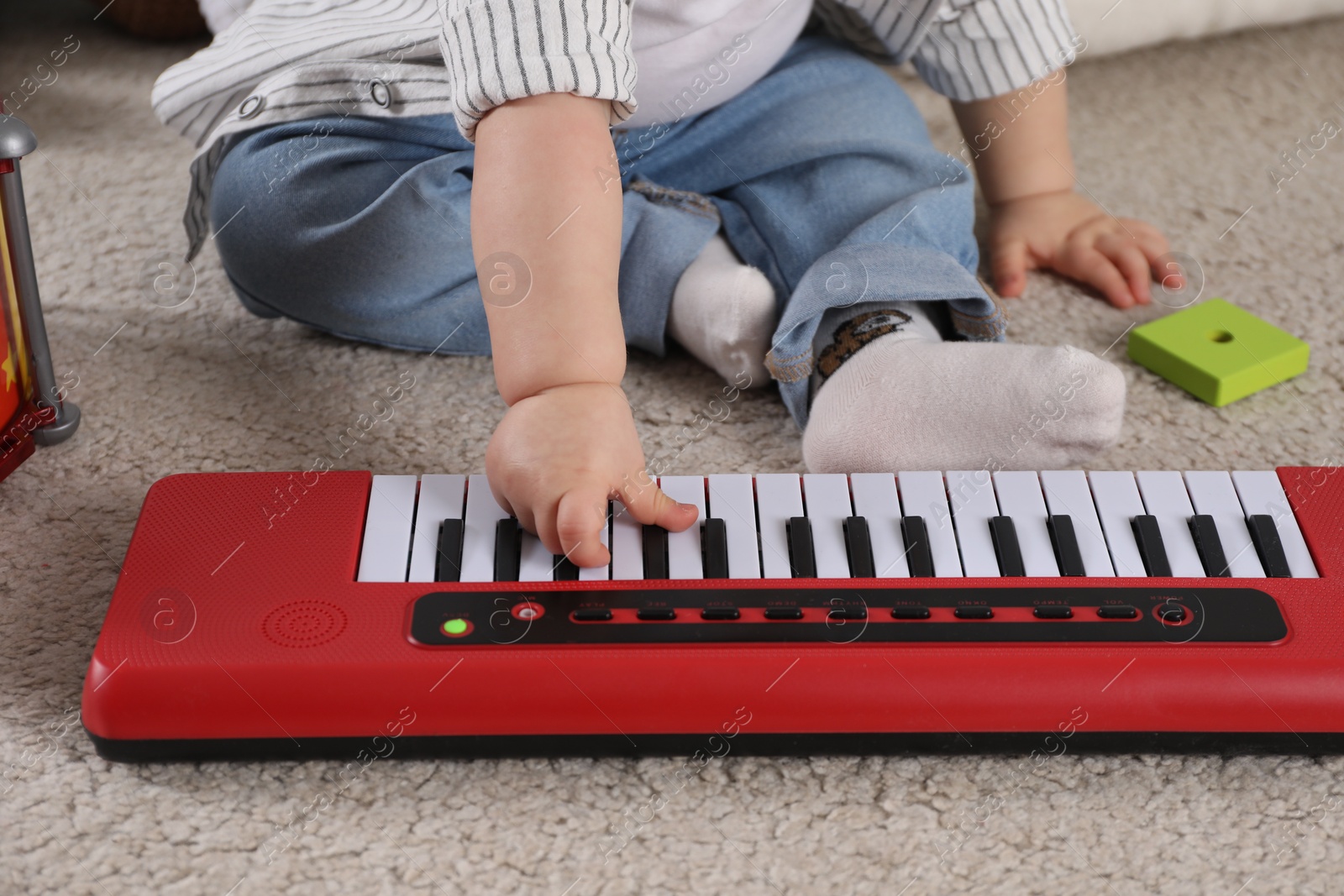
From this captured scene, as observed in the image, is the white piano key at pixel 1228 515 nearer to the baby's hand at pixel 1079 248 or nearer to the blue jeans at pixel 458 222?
the blue jeans at pixel 458 222

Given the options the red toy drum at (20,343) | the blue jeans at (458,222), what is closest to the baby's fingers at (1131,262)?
the blue jeans at (458,222)

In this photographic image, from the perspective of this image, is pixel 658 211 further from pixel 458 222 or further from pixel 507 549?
pixel 507 549

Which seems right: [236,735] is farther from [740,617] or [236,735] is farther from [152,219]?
[152,219]

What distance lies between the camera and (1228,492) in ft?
2.22

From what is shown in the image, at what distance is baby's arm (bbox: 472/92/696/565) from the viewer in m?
0.65

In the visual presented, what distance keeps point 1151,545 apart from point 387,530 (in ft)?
1.27

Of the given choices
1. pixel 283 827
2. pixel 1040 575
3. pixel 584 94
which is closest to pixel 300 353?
pixel 584 94

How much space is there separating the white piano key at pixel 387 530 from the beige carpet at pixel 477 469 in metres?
0.10

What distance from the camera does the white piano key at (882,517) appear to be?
2.09ft

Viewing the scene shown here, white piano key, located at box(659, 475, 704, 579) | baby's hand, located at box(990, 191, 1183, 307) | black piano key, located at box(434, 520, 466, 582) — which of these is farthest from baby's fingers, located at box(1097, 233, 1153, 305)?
black piano key, located at box(434, 520, 466, 582)

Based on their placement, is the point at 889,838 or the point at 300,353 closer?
the point at 889,838

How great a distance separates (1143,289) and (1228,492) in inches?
14.1

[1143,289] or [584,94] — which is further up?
[584,94]

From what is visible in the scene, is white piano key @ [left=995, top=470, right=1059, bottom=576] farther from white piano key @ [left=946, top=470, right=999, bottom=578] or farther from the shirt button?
the shirt button
